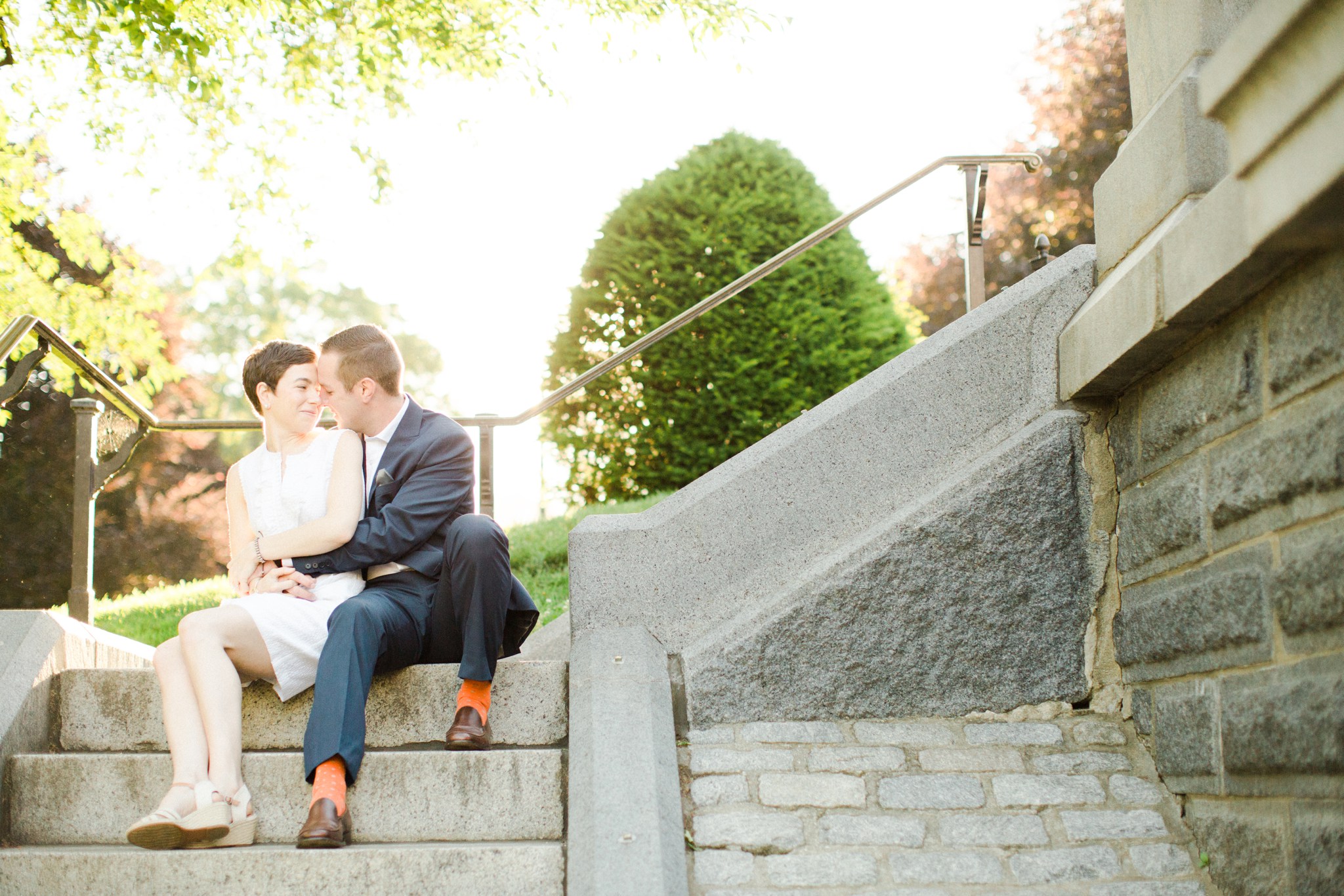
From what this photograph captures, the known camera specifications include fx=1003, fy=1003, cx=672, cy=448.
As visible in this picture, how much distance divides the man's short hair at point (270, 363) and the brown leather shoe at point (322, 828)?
4.46 feet

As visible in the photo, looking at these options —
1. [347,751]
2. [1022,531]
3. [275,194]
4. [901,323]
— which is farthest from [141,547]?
[1022,531]

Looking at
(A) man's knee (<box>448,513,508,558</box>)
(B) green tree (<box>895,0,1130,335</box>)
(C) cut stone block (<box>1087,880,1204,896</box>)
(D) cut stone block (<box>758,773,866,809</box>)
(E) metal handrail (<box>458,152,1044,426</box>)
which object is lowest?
(C) cut stone block (<box>1087,880,1204,896</box>)

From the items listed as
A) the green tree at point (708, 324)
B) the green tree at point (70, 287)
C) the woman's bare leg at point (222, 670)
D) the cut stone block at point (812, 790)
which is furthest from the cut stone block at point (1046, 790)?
the green tree at point (70, 287)

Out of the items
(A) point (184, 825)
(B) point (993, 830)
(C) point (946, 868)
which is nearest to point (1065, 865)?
(B) point (993, 830)

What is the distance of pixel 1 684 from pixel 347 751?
3.64 ft

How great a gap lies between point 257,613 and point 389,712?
0.47 m

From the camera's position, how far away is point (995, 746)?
2.82 m

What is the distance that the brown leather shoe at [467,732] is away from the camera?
2.70 metres

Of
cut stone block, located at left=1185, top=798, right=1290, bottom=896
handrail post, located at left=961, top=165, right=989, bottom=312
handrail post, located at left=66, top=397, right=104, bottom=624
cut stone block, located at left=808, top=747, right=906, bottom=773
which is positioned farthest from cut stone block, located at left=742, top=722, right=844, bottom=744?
handrail post, located at left=66, top=397, right=104, bottom=624

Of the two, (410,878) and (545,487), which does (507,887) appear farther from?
(545,487)

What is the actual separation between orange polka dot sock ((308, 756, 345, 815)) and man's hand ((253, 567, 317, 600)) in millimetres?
584

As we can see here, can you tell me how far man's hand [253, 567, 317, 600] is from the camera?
115 inches

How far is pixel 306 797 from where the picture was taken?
2.64 metres

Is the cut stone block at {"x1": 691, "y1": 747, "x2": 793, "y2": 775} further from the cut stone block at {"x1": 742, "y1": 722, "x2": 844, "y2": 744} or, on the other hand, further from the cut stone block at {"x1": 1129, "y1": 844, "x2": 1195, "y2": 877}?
the cut stone block at {"x1": 1129, "y1": 844, "x2": 1195, "y2": 877}
